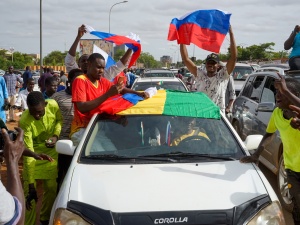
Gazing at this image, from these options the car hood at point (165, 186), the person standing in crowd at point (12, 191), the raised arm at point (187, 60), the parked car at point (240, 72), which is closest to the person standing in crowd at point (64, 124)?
the car hood at point (165, 186)

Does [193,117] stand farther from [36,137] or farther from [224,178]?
[36,137]

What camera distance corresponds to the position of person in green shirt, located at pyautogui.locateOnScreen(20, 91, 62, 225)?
4.24 m

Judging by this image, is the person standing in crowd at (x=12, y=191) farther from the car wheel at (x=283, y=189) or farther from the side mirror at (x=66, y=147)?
the car wheel at (x=283, y=189)

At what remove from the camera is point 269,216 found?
2.88 meters

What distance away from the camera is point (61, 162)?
16.2ft

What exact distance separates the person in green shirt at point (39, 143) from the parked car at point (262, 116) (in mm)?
2760

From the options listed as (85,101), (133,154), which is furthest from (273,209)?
(85,101)

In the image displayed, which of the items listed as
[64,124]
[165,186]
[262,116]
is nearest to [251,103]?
[262,116]

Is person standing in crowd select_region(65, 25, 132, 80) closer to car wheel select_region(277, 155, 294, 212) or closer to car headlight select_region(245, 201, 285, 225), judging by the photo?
car wheel select_region(277, 155, 294, 212)

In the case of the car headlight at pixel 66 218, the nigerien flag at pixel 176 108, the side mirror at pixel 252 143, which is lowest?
the car headlight at pixel 66 218

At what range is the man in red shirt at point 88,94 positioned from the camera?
13.9 feet

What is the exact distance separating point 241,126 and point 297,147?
3886mm

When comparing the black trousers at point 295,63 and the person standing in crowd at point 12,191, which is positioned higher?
the black trousers at point 295,63

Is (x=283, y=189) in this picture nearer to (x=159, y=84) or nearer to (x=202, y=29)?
(x=202, y=29)
